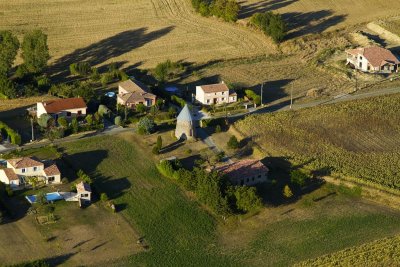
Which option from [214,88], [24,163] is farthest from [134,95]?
[24,163]

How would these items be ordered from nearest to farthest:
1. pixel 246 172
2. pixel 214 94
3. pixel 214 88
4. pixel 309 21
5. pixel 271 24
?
pixel 246 172, pixel 214 94, pixel 214 88, pixel 271 24, pixel 309 21

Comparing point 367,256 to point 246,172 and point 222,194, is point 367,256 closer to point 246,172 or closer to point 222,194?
point 222,194

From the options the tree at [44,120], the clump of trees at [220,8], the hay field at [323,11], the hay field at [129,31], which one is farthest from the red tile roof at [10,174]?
the hay field at [323,11]

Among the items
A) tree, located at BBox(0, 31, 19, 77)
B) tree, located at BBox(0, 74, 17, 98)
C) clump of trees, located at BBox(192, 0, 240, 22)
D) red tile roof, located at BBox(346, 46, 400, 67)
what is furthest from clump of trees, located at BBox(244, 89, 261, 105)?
tree, located at BBox(0, 31, 19, 77)

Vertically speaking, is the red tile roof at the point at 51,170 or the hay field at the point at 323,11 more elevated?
the hay field at the point at 323,11

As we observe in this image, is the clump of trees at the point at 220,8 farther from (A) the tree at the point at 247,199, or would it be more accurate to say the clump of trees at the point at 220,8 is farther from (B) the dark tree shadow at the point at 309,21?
(A) the tree at the point at 247,199
